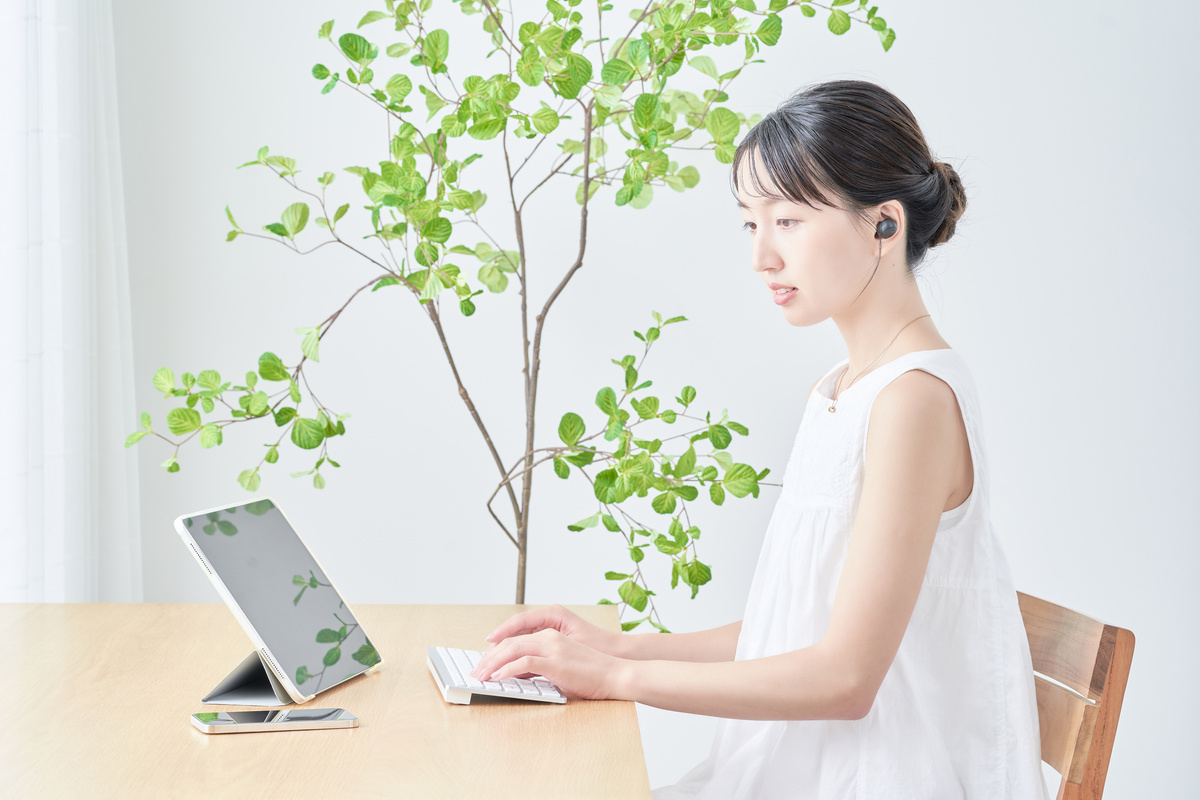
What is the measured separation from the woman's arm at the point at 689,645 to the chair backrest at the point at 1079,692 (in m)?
0.32

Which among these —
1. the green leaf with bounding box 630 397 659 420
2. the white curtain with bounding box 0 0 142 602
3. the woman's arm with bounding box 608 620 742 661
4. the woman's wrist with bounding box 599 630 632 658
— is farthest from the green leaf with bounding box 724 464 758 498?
the white curtain with bounding box 0 0 142 602

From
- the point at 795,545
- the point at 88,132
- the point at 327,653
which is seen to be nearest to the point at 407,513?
the point at 88,132

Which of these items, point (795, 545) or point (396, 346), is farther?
point (396, 346)

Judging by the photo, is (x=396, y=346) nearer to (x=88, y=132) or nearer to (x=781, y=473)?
(x=88, y=132)

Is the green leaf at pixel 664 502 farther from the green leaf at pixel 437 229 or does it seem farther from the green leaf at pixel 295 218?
the green leaf at pixel 295 218

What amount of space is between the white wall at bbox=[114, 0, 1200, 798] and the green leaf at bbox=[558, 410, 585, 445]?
1.70ft

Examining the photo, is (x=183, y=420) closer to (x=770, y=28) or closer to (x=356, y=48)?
(x=356, y=48)

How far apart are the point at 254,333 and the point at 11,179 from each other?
0.50 meters

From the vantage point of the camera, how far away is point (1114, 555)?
1963 mm

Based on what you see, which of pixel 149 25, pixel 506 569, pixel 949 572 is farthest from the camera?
pixel 506 569

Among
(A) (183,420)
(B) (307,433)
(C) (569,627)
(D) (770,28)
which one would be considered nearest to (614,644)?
(C) (569,627)

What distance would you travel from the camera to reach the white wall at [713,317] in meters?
1.87

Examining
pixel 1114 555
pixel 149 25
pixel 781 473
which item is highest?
pixel 149 25

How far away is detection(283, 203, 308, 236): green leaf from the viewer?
134 cm
